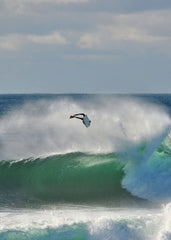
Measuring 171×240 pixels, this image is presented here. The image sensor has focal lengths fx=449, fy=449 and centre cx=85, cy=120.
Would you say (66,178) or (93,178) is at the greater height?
(66,178)

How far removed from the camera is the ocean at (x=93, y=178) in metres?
11.9

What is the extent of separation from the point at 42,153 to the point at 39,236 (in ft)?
34.9

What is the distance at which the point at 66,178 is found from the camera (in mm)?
18031

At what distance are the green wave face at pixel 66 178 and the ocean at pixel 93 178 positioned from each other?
1.4 inches

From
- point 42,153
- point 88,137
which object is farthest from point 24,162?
point 88,137

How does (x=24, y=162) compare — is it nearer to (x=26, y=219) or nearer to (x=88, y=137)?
(x=88, y=137)

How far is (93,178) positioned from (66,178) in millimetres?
1085

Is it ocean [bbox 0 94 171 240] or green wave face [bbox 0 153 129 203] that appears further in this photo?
green wave face [bbox 0 153 129 203]

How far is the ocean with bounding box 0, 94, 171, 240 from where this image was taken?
1191 cm

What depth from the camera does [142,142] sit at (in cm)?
2006

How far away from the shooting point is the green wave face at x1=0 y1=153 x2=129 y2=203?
16.2 metres

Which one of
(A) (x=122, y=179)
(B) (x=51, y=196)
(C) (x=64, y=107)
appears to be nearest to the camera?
(B) (x=51, y=196)

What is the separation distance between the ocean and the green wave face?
0.04 metres

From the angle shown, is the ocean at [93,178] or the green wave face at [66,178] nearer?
the ocean at [93,178]
